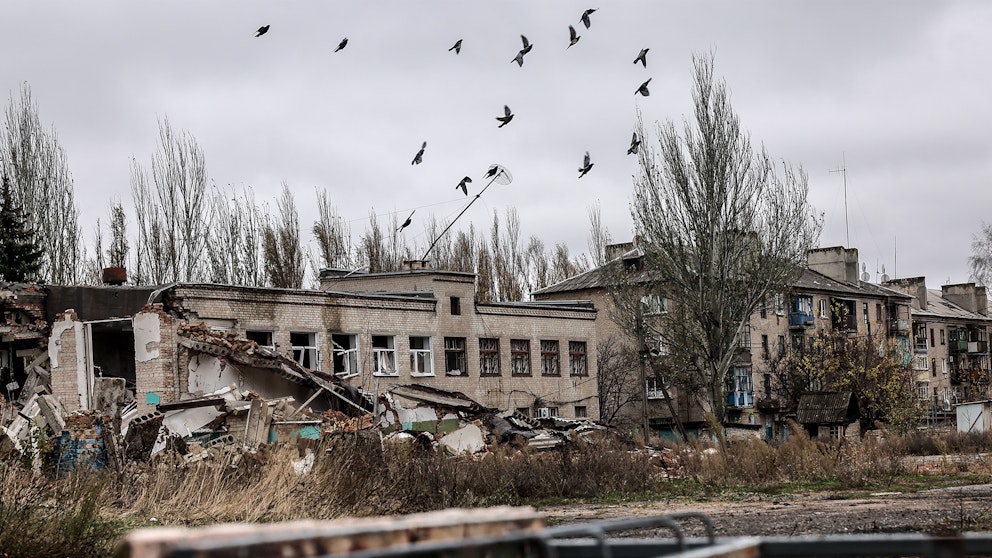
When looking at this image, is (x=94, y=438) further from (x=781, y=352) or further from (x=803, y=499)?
(x=781, y=352)

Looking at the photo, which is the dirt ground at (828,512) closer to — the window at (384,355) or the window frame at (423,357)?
the window at (384,355)

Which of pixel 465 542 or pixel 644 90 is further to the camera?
pixel 644 90

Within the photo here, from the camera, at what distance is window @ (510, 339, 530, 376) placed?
164ft

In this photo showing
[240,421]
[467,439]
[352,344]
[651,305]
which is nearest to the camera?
[240,421]

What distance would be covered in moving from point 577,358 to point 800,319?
22494 mm

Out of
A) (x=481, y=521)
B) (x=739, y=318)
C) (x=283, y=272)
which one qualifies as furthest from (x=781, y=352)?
(x=481, y=521)

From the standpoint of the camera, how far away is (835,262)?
79.6 metres

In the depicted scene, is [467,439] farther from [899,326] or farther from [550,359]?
[899,326]

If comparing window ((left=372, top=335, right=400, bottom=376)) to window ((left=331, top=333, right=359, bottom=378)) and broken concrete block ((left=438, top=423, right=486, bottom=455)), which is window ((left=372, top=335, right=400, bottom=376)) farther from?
broken concrete block ((left=438, top=423, right=486, bottom=455))

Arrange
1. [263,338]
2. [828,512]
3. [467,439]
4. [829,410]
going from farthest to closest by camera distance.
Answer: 1. [263,338]
2. [829,410]
3. [467,439]
4. [828,512]

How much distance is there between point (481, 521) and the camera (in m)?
3.51

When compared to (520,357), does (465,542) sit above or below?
below

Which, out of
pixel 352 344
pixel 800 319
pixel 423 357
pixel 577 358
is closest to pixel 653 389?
pixel 577 358

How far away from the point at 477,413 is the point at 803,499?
1836cm
